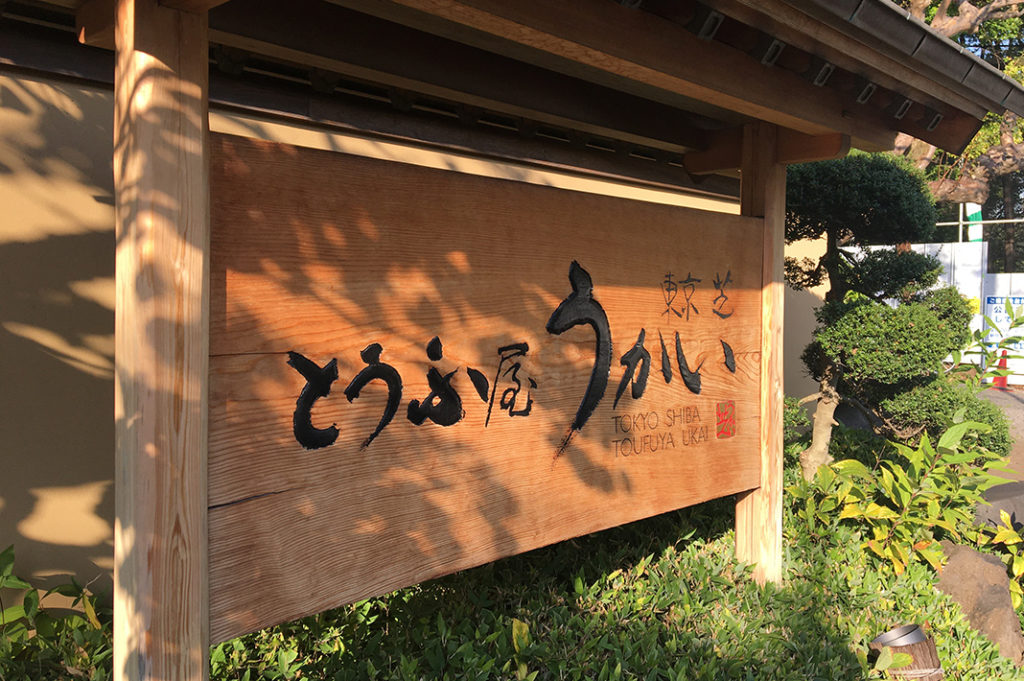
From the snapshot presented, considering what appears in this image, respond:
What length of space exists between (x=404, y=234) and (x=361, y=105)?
1700 mm

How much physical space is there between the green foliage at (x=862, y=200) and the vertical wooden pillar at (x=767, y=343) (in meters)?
1.87

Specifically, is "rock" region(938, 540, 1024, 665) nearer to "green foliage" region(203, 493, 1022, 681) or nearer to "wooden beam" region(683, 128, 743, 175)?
"green foliage" region(203, 493, 1022, 681)

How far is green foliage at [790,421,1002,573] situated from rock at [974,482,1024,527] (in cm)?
91

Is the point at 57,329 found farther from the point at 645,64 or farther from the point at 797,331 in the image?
the point at 797,331

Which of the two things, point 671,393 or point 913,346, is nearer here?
point 671,393

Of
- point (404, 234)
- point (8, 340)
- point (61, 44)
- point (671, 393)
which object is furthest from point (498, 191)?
point (8, 340)

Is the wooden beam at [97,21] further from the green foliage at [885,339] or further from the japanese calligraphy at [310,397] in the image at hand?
the green foliage at [885,339]

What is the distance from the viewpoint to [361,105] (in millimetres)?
3664

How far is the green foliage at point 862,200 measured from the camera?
17.6 ft

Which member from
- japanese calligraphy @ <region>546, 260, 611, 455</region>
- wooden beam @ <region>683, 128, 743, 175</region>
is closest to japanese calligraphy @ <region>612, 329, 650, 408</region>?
japanese calligraphy @ <region>546, 260, 611, 455</region>

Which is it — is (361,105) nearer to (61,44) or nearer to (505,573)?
(61,44)

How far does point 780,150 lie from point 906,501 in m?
2.38

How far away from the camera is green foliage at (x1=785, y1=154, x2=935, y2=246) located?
5359 mm

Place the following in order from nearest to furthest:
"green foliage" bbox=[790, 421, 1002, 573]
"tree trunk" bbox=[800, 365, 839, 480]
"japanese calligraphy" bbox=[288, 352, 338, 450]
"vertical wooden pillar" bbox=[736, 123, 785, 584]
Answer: "japanese calligraphy" bbox=[288, 352, 338, 450] → "vertical wooden pillar" bbox=[736, 123, 785, 584] → "green foliage" bbox=[790, 421, 1002, 573] → "tree trunk" bbox=[800, 365, 839, 480]
